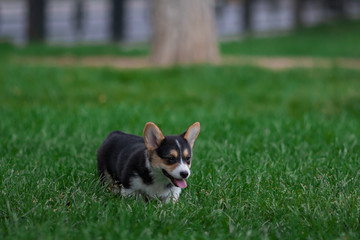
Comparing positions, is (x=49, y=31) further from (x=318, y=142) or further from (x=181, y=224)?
(x=181, y=224)

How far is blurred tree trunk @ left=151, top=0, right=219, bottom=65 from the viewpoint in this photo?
12078 millimetres

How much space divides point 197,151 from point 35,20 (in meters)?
18.5

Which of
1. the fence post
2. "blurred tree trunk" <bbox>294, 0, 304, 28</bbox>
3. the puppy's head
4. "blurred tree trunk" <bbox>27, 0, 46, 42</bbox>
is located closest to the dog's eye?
the puppy's head

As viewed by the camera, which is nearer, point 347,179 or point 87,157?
point 347,179

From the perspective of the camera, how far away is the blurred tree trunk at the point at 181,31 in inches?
476

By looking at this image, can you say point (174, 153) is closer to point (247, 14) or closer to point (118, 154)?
point (118, 154)

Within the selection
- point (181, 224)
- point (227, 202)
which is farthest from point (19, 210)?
point (227, 202)

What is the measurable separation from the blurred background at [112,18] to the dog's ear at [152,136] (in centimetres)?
1708

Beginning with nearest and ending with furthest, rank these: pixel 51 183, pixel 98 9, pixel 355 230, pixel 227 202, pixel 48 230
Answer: pixel 48 230, pixel 355 230, pixel 227 202, pixel 51 183, pixel 98 9

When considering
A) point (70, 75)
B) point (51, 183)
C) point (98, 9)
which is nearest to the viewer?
point (51, 183)

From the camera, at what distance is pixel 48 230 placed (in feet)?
10.9

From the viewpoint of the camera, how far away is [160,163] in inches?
151

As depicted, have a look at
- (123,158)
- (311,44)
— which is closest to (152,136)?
(123,158)

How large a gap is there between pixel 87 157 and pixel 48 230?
79.7 inches
